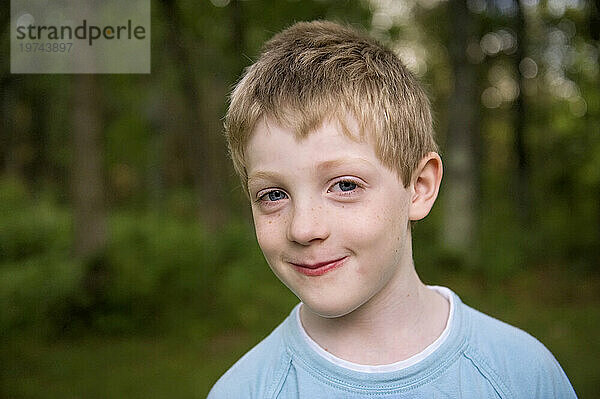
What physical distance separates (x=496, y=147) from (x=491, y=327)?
33473 millimetres

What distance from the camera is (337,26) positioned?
86.7 inches

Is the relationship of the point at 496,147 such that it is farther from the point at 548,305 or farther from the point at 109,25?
the point at 109,25

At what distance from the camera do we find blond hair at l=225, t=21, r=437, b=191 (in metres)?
1.85

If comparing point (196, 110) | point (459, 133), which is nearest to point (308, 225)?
point (459, 133)

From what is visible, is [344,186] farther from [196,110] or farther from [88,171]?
[196,110]

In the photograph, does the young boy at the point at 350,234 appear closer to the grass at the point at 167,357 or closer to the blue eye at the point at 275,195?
the blue eye at the point at 275,195

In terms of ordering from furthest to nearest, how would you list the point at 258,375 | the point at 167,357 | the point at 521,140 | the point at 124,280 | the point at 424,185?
the point at 521,140
the point at 124,280
the point at 167,357
the point at 424,185
the point at 258,375

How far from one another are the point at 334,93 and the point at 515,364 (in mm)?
965

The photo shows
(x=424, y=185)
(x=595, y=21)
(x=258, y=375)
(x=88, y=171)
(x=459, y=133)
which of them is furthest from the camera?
(x=459, y=133)

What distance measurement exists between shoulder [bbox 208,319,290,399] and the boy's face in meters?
0.24

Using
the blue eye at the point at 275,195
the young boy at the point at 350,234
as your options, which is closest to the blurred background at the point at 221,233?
the young boy at the point at 350,234

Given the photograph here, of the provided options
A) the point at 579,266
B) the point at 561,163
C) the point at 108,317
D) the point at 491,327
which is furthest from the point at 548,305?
the point at 561,163

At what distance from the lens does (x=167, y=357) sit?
22.2ft

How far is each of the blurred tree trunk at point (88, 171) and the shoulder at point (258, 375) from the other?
20.2 ft
